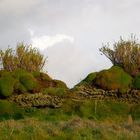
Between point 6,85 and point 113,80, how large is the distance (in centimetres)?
549

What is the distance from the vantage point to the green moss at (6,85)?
88.1 feet

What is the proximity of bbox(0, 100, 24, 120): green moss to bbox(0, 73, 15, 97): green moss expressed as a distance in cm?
99

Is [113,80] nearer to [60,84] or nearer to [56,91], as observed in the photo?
[56,91]

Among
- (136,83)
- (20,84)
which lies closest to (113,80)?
(136,83)

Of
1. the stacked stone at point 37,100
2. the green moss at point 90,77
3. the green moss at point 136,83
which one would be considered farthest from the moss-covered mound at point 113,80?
the stacked stone at point 37,100

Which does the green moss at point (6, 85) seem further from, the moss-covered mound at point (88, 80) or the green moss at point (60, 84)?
the moss-covered mound at point (88, 80)

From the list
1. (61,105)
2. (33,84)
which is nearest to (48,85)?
(33,84)

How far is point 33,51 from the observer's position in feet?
107

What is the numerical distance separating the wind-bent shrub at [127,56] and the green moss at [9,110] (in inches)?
281

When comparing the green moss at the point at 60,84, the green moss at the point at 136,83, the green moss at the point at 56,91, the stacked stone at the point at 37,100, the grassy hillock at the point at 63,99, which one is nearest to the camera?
the grassy hillock at the point at 63,99

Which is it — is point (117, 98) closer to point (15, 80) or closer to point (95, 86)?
point (95, 86)

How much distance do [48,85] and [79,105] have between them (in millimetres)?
4273

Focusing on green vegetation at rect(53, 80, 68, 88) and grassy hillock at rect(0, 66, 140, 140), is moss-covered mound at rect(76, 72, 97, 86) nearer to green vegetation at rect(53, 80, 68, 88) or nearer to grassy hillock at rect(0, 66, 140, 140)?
grassy hillock at rect(0, 66, 140, 140)

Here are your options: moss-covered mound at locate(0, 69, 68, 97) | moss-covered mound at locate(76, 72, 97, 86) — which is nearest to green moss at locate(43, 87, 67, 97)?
moss-covered mound at locate(0, 69, 68, 97)
